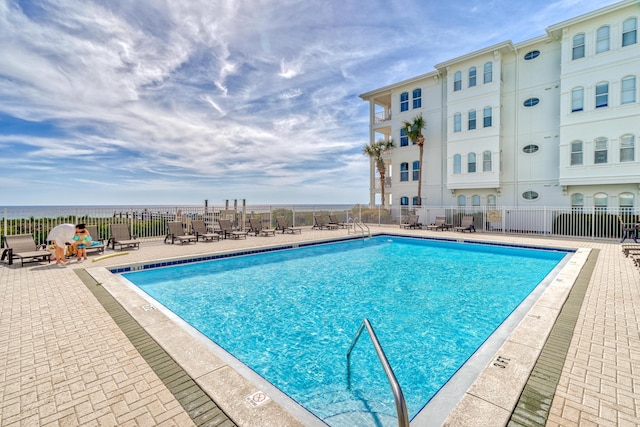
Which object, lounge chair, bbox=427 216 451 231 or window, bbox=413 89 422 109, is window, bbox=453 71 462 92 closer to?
window, bbox=413 89 422 109

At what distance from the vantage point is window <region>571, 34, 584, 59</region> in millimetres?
15391

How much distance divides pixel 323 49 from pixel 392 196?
13.0 m

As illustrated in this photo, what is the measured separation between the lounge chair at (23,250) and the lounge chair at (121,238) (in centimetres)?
188

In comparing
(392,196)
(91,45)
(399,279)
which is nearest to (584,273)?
(399,279)

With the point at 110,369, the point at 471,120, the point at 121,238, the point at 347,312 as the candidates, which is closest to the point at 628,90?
the point at 471,120

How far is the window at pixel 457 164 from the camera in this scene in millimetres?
19375

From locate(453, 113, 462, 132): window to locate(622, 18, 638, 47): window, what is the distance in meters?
7.74

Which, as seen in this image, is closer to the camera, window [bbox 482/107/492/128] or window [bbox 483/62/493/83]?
window [bbox 483/62/493/83]

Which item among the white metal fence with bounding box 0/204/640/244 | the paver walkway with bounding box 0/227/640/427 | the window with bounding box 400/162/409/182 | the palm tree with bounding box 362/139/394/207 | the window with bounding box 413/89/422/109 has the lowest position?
the paver walkway with bounding box 0/227/640/427

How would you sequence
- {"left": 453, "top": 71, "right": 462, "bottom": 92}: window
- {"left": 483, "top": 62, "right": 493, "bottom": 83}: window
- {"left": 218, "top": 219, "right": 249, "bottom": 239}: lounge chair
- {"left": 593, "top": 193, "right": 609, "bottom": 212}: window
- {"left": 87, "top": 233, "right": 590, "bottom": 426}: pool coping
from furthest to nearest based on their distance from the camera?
{"left": 453, "top": 71, "right": 462, "bottom": 92}: window
{"left": 483, "top": 62, "right": 493, "bottom": 83}: window
{"left": 593, "top": 193, "right": 609, "bottom": 212}: window
{"left": 218, "top": 219, "right": 249, "bottom": 239}: lounge chair
{"left": 87, "top": 233, "right": 590, "bottom": 426}: pool coping

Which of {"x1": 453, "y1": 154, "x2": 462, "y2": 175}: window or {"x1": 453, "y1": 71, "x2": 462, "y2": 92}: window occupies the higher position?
{"x1": 453, "y1": 71, "x2": 462, "y2": 92}: window

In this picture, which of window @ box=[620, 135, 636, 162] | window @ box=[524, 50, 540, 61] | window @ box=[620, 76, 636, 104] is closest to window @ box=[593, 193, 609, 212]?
window @ box=[620, 135, 636, 162]

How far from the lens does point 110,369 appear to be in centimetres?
289

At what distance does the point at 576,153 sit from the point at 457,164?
5.91m
